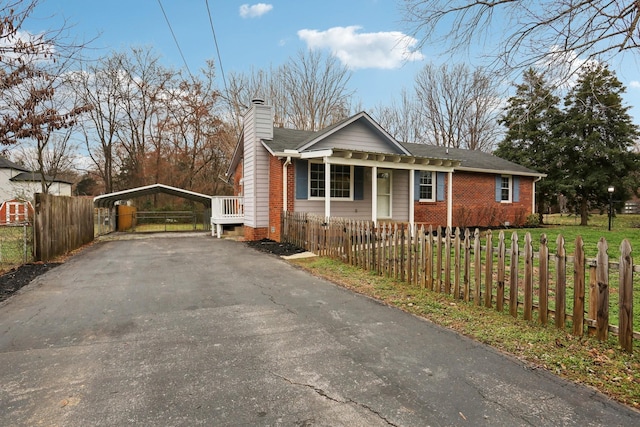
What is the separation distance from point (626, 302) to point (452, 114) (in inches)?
1304

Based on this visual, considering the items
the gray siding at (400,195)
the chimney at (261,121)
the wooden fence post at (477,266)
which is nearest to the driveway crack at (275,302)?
the wooden fence post at (477,266)

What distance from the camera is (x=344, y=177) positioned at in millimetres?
14344

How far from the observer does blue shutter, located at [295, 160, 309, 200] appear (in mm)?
13383

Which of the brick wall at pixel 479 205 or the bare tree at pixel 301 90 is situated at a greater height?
the bare tree at pixel 301 90

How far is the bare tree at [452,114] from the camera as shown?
1294 inches

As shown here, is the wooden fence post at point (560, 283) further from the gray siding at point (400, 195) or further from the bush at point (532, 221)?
the bush at point (532, 221)

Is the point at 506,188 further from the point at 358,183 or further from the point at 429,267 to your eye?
the point at 429,267

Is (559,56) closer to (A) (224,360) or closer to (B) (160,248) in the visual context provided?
(A) (224,360)

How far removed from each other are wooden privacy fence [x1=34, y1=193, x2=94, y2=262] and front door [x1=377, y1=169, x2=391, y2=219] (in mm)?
11040

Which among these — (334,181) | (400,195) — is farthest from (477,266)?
(400,195)

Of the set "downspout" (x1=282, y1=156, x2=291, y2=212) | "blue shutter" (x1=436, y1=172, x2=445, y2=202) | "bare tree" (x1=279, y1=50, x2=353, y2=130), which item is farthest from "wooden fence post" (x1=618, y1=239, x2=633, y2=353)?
"bare tree" (x1=279, y1=50, x2=353, y2=130)

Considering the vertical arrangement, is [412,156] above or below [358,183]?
above

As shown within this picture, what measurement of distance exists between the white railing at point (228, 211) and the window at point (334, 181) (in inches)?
175

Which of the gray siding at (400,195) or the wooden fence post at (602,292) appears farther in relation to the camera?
the gray siding at (400,195)
